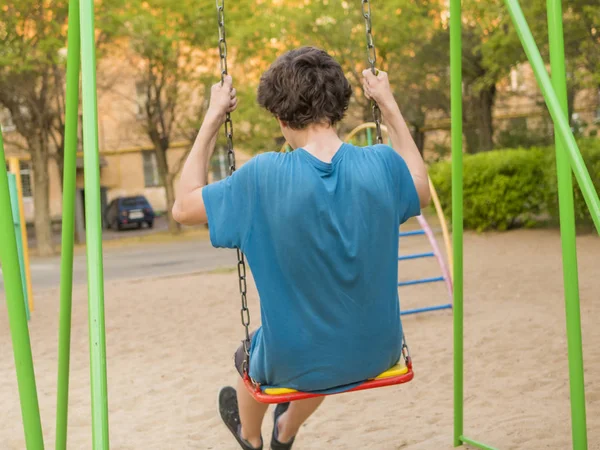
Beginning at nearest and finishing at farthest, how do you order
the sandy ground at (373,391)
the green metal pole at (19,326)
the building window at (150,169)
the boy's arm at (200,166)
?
1. the green metal pole at (19,326)
2. the boy's arm at (200,166)
3. the sandy ground at (373,391)
4. the building window at (150,169)

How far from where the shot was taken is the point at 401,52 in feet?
72.7

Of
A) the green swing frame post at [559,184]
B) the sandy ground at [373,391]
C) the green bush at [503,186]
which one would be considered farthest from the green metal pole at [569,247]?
the green bush at [503,186]

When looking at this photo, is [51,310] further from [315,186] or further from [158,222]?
[158,222]

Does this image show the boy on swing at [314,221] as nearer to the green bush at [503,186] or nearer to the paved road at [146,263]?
the paved road at [146,263]

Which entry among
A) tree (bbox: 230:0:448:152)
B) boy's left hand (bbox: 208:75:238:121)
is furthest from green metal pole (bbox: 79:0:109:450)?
tree (bbox: 230:0:448:152)

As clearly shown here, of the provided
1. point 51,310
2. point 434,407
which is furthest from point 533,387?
point 51,310

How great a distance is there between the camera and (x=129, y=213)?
98.0ft

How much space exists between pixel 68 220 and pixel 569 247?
1.56 meters

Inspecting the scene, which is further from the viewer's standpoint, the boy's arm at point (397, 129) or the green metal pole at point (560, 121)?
the boy's arm at point (397, 129)

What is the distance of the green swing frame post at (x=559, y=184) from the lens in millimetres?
2268

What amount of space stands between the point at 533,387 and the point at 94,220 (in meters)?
3.41

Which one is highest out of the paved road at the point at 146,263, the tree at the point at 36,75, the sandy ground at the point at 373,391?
the tree at the point at 36,75

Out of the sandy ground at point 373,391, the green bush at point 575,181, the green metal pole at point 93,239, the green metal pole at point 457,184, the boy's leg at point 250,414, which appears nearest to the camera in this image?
the green metal pole at point 93,239

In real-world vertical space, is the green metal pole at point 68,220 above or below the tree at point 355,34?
below
